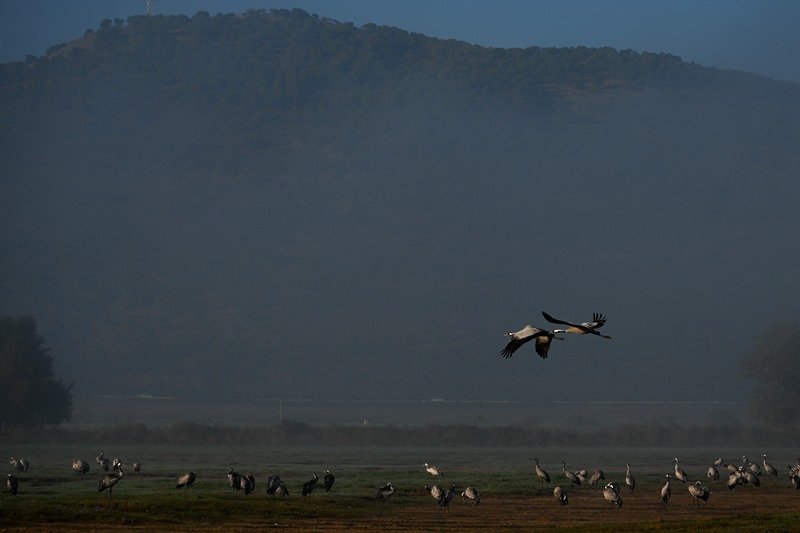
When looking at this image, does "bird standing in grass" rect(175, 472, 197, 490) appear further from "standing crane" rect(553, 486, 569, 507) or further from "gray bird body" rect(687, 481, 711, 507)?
"gray bird body" rect(687, 481, 711, 507)

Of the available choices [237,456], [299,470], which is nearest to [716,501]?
[299,470]

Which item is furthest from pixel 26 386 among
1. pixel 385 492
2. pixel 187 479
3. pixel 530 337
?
pixel 530 337

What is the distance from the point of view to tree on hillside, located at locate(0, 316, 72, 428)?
4213 inches

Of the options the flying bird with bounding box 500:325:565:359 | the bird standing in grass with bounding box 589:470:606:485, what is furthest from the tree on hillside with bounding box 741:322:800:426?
the flying bird with bounding box 500:325:565:359

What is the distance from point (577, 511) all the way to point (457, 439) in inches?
2003

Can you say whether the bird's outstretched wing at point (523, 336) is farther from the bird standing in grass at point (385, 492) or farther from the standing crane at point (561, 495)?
the bird standing in grass at point (385, 492)

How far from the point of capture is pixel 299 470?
74312mm

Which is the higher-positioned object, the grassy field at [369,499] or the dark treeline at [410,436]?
the dark treeline at [410,436]

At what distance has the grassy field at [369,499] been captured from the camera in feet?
148

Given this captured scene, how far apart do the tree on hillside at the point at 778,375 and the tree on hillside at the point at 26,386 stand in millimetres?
60751

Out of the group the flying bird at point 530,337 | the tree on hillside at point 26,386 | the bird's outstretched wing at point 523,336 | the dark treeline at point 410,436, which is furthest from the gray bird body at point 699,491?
the tree on hillside at point 26,386

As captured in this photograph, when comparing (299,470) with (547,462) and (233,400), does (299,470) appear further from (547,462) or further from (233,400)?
(233,400)

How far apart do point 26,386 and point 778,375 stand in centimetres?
6408

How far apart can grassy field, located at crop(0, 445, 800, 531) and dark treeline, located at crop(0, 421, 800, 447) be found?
1315 cm
